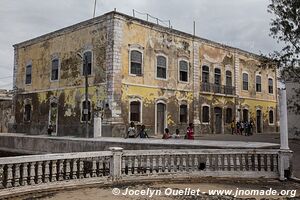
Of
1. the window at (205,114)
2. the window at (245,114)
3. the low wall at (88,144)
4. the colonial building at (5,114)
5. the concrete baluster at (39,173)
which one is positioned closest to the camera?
the concrete baluster at (39,173)

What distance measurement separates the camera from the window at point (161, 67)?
22281mm

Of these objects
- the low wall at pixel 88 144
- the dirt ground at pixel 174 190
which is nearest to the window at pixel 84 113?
the low wall at pixel 88 144

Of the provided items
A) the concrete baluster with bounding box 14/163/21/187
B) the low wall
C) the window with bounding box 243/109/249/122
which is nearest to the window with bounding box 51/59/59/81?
the low wall

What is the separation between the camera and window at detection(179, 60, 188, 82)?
78.0ft

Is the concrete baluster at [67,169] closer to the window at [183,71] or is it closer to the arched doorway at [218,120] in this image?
the window at [183,71]

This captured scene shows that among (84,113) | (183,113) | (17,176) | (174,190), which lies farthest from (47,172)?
(183,113)

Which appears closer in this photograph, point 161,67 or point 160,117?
point 160,117

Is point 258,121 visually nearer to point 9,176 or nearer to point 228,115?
point 228,115

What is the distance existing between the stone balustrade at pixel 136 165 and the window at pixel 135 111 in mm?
12252

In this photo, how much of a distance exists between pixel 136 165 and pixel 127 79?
41.8 feet

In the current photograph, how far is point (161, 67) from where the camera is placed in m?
22.5

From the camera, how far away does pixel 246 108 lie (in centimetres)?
2945

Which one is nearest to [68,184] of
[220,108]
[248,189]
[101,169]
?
[101,169]

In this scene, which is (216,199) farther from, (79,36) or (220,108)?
(220,108)
